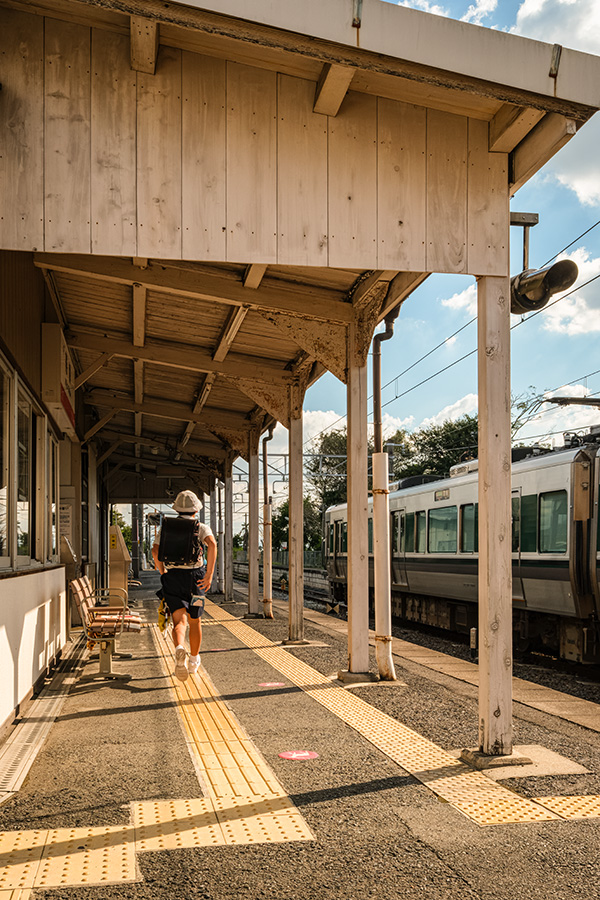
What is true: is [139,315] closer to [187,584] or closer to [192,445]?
[187,584]

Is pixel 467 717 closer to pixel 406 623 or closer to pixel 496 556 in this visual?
pixel 496 556

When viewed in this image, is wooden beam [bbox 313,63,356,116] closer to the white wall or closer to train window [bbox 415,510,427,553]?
the white wall

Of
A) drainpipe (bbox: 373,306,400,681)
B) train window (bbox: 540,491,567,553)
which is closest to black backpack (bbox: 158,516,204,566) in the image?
drainpipe (bbox: 373,306,400,681)

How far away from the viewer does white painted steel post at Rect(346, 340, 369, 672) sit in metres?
8.51

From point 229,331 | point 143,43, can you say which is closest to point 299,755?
point 143,43

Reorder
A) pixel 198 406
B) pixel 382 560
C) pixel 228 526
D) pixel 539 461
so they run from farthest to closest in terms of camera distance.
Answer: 1. pixel 228 526
2. pixel 198 406
3. pixel 539 461
4. pixel 382 560

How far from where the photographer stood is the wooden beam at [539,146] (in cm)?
530

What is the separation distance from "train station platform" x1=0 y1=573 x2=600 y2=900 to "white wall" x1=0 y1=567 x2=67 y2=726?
11.5 inches

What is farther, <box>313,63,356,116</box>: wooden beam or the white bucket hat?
the white bucket hat

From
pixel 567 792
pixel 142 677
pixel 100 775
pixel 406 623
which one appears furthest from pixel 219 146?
pixel 406 623

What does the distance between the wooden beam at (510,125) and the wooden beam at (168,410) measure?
37.2ft

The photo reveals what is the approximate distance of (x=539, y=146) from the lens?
18.3 ft

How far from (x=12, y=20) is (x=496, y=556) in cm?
428

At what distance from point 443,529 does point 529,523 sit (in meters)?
3.92
